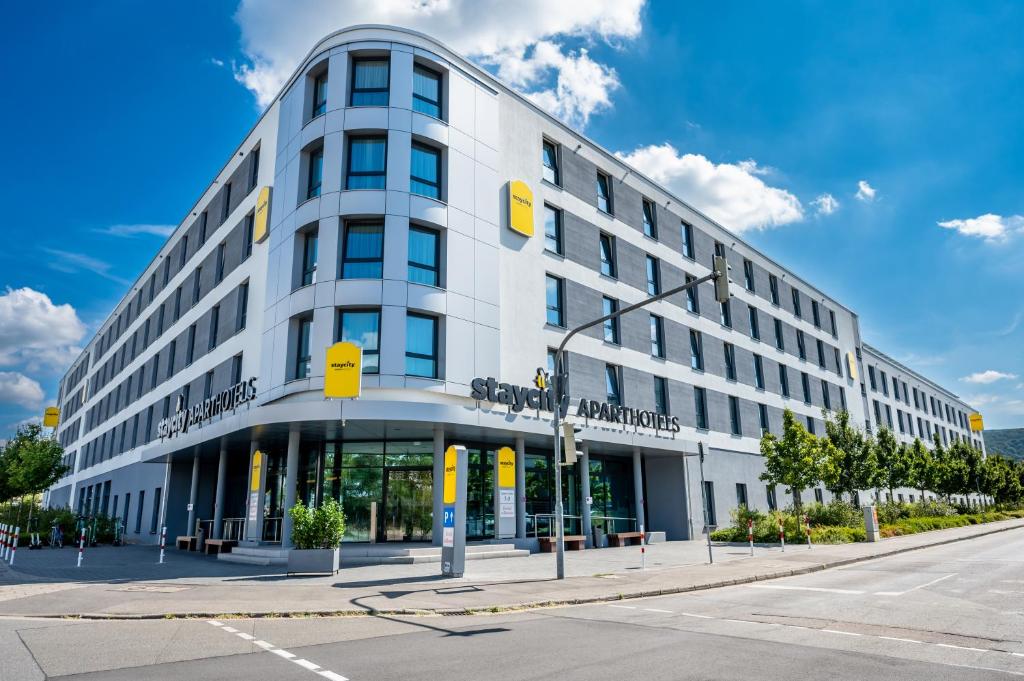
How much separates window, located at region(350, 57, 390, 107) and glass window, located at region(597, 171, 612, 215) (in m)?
12.7

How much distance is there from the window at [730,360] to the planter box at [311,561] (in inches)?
1124

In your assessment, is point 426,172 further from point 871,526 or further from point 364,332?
point 871,526

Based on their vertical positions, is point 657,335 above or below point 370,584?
above

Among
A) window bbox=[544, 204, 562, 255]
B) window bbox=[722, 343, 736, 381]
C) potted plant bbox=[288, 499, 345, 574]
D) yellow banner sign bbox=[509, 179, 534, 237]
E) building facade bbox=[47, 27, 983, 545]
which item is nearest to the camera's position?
potted plant bbox=[288, 499, 345, 574]

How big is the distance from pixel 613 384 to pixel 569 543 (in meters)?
8.23

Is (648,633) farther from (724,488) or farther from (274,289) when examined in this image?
(724,488)

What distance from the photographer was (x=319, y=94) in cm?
2548

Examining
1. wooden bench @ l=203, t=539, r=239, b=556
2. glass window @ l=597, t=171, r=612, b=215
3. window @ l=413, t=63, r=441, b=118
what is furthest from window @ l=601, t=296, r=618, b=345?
wooden bench @ l=203, t=539, r=239, b=556

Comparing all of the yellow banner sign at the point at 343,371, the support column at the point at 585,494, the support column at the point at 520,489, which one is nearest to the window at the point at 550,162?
the support column at the point at 585,494

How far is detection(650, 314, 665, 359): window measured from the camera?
3369 cm

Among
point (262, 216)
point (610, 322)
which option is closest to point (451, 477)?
point (262, 216)

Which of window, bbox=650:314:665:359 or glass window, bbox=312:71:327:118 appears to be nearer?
glass window, bbox=312:71:327:118

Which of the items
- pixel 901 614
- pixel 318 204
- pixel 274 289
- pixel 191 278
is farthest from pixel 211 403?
pixel 901 614

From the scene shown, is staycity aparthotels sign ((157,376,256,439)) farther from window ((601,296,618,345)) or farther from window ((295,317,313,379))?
window ((601,296,618,345))
